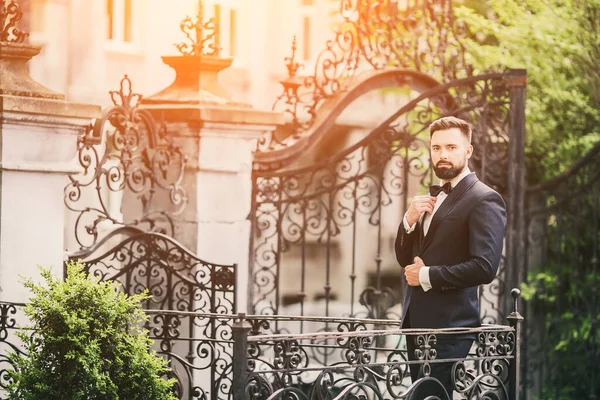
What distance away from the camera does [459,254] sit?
6.19 m

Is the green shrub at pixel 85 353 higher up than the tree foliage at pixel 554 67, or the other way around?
the tree foliage at pixel 554 67

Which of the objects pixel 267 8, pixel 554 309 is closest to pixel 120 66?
pixel 267 8

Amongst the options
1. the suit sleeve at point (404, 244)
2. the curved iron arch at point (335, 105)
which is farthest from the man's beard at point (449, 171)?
the curved iron arch at point (335, 105)

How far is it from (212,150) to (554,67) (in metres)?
4.18

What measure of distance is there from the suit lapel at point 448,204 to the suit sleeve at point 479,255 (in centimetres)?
12

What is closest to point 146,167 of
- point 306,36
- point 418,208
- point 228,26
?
point 418,208

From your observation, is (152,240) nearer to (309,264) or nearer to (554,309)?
(554,309)

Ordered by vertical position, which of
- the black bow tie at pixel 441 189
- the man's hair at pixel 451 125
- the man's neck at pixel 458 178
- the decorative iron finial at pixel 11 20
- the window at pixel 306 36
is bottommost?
the black bow tie at pixel 441 189

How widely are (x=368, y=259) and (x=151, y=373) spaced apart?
1613 cm

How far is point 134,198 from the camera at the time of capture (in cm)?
920

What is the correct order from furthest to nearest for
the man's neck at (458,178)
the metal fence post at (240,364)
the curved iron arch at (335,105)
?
the curved iron arch at (335,105) < the man's neck at (458,178) < the metal fence post at (240,364)

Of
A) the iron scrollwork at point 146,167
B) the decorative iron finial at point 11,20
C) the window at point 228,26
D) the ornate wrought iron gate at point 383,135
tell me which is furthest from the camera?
the window at point 228,26

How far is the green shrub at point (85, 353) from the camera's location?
5.79m

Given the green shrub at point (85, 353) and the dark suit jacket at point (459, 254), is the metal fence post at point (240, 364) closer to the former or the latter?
the green shrub at point (85, 353)
